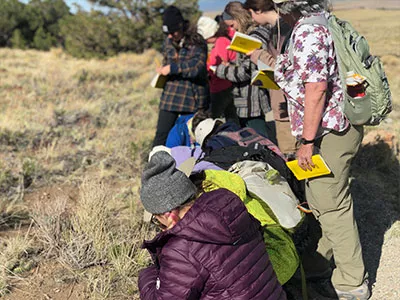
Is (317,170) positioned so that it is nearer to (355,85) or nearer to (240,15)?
(355,85)

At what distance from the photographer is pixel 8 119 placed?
7.23m

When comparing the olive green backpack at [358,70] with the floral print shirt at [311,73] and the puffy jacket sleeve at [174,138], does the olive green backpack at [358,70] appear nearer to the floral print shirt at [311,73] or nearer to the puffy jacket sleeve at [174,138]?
the floral print shirt at [311,73]

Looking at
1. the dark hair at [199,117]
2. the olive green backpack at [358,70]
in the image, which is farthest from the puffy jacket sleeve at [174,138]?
the olive green backpack at [358,70]

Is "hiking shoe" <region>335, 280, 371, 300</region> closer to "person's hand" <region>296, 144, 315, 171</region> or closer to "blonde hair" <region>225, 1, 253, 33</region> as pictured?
"person's hand" <region>296, 144, 315, 171</region>

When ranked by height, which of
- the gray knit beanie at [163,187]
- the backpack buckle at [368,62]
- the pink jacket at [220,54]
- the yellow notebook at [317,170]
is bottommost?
the yellow notebook at [317,170]

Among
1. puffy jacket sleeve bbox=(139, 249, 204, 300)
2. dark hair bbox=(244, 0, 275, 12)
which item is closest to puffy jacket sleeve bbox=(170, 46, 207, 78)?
dark hair bbox=(244, 0, 275, 12)

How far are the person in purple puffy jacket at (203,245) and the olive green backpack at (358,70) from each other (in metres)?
1.02

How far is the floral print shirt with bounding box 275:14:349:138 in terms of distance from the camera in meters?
2.34

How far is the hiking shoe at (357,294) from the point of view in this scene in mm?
2797

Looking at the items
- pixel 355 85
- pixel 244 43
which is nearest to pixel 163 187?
pixel 355 85

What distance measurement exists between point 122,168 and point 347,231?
2981 mm

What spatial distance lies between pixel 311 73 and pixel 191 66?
2099 mm

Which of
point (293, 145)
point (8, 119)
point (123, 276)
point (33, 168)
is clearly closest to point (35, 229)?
point (123, 276)

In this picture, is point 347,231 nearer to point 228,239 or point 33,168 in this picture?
point 228,239
